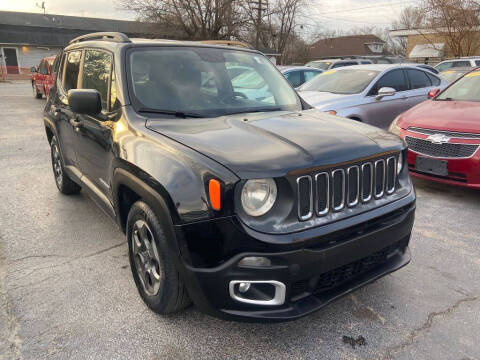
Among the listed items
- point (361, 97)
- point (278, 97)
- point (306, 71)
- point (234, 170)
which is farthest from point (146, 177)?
point (306, 71)

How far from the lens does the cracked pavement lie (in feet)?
7.68

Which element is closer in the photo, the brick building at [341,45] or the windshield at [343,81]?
the windshield at [343,81]

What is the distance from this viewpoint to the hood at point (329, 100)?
6.73m

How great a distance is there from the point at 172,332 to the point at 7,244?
219 cm

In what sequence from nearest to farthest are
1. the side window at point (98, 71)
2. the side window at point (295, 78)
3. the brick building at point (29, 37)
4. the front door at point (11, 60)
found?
the side window at point (98, 71)
the side window at point (295, 78)
the brick building at point (29, 37)
the front door at point (11, 60)

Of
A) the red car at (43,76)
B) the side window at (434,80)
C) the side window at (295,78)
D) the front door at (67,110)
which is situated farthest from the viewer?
the red car at (43,76)

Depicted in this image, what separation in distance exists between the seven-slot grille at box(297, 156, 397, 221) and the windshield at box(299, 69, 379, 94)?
16.6 ft

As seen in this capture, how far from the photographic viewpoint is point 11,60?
1647 inches

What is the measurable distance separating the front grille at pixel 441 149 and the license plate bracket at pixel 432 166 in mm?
77

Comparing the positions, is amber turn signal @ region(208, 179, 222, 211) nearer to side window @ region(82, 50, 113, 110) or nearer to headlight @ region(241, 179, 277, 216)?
headlight @ region(241, 179, 277, 216)

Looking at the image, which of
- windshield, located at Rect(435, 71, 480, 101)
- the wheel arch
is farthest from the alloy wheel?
windshield, located at Rect(435, 71, 480, 101)

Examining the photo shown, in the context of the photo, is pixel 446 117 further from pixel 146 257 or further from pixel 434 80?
pixel 146 257

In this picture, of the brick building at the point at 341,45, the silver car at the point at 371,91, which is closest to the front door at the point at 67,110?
the silver car at the point at 371,91

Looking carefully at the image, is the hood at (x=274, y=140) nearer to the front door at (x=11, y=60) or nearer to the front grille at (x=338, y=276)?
the front grille at (x=338, y=276)
